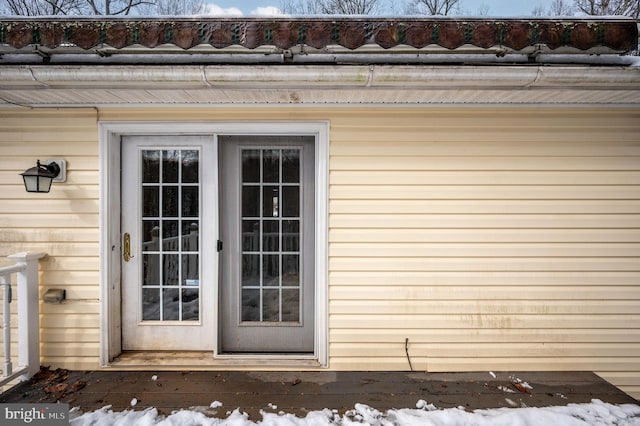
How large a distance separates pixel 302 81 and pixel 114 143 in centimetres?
178

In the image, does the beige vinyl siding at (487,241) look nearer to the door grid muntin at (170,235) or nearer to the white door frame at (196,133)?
the white door frame at (196,133)

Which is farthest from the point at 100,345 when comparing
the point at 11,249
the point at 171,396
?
the point at 11,249

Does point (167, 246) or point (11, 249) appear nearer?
point (11, 249)

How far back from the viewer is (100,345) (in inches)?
108

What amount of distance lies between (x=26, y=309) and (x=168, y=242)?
115 centimetres

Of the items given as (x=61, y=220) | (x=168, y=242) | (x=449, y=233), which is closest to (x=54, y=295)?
(x=61, y=220)

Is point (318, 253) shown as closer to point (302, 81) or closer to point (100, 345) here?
point (302, 81)

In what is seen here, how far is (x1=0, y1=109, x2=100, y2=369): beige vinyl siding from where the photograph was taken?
9.05 ft

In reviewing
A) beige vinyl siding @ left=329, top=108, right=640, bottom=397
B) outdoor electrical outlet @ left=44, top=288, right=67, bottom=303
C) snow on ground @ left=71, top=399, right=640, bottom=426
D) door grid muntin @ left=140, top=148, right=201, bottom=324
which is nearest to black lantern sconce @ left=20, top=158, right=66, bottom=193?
door grid muntin @ left=140, top=148, right=201, bottom=324

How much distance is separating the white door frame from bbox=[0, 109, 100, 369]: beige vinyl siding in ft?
0.23

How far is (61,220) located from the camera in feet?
9.08

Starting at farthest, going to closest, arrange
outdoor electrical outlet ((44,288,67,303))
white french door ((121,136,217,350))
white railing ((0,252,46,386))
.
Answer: white french door ((121,136,217,350)) < outdoor electrical outlet ((44,288,67,303)) < white railing ((0,252,46,386))

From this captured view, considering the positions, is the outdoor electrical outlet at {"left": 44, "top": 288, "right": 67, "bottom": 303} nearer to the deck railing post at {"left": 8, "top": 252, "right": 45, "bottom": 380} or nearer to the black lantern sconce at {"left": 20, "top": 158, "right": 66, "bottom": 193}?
the deck railing post at {"left": 8, "top": 252, "right": 45, "bottom": 380}

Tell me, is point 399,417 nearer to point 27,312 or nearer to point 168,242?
point 168,242
